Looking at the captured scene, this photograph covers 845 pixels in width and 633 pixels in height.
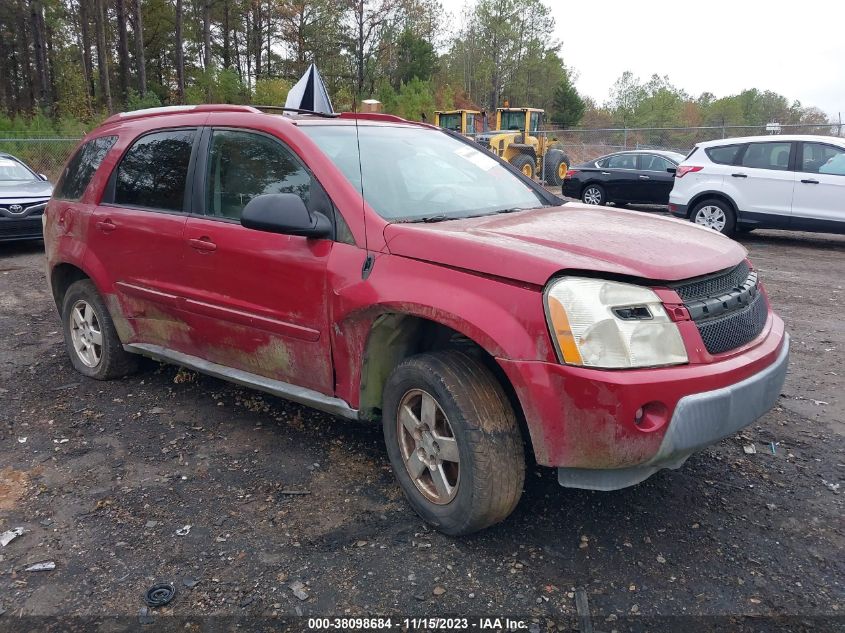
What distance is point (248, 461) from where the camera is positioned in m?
3.46

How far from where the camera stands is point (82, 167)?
455 centimetres

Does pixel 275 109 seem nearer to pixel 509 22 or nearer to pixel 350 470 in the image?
pixel 350 470

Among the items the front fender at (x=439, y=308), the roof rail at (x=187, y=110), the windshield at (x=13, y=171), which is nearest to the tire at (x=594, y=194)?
the windshield at (x=13, y=171)

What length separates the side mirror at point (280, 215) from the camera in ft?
9.47

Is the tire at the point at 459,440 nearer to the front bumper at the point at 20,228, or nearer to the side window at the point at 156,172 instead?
the side window at the point at 156,172

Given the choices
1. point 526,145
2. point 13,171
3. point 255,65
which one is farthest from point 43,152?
point 255,65

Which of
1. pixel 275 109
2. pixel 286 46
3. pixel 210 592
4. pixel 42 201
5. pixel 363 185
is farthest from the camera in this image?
pixel 286 46

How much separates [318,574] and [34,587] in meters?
1.06

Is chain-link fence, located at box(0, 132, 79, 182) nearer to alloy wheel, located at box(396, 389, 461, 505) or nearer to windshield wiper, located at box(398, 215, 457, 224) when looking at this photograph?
windshield wiper, located at box(398, 215, 457, 224)

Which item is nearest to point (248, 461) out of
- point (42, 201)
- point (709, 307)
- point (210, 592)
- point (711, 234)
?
point (210, 592)

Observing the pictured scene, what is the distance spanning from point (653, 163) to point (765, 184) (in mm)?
4911

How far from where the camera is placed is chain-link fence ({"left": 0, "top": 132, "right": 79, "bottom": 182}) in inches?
711

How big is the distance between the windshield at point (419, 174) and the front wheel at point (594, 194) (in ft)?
40.0

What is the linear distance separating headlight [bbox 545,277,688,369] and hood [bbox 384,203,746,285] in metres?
0.07
